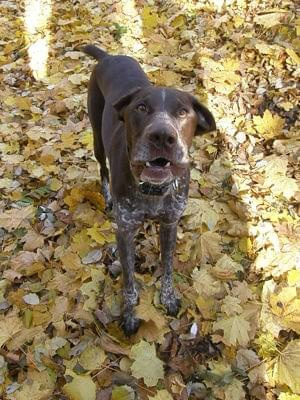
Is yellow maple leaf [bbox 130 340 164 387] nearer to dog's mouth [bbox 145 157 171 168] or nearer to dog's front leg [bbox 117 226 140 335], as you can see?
dog's front leg [bbox 117 226 140 335]

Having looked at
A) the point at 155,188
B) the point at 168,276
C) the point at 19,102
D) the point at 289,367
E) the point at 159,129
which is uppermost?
the point at 159,129

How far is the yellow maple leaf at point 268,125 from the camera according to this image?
4.98m

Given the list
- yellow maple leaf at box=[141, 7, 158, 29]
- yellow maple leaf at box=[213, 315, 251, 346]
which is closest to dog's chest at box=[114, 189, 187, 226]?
yellow maple leaf at box=[213, 315, 251, 346]

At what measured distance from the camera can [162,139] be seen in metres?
2.55

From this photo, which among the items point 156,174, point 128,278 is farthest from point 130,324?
point 156,174

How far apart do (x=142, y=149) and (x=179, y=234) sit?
178cm

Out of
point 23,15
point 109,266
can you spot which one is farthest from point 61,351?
point 23,15

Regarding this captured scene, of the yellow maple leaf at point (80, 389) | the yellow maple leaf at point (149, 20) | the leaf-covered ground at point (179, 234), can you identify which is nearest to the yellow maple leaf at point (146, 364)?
Answer: the leaf-covered ground at point (179, 234)

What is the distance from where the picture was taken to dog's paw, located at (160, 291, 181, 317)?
148 inches

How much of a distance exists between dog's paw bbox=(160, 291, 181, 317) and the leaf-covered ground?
0.07 meters

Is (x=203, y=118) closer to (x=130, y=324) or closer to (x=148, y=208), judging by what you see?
(x=148, y=208)

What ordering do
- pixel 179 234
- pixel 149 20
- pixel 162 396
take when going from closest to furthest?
1. pixel 162 396
2. pixel 179 234
3. pixel 149 20

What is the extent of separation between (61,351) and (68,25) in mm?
5523

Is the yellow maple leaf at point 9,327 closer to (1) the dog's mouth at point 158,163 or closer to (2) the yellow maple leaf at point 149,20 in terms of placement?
(1) the dog's mouth at point 158,163
